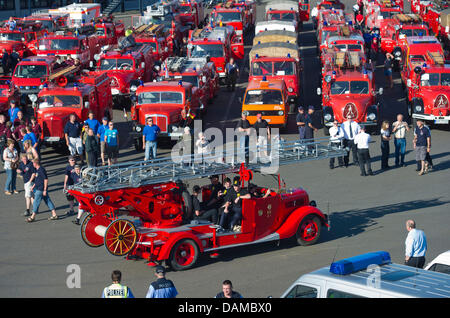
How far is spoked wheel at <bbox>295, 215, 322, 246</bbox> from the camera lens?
15891mm

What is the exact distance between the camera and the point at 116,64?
31.5 meters

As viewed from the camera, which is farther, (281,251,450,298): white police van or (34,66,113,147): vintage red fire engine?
(34,66,113,147): vintage red fire engine

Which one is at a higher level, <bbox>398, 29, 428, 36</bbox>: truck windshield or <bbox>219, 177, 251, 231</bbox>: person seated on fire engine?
<bbox>398, 29, 428, 36</bbox>: truck windshield

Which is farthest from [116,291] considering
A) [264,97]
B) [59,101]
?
[264,97]

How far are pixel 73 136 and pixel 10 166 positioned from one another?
3.10 meters

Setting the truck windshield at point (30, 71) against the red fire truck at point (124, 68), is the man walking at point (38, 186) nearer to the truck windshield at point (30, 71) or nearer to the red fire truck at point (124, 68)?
the red fire truck at point (124, 68)

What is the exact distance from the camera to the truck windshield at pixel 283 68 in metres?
30.0

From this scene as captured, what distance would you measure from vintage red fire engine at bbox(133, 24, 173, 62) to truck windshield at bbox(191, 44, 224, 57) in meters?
1.90

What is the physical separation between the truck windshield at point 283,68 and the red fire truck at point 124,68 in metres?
5.08

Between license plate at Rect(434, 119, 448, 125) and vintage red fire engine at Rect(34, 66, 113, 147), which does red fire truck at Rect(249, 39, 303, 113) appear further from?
vintage red fire engine at Rect(34, 66, 113, 147)

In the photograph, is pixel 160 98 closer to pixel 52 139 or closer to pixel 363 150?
pixel 52 139

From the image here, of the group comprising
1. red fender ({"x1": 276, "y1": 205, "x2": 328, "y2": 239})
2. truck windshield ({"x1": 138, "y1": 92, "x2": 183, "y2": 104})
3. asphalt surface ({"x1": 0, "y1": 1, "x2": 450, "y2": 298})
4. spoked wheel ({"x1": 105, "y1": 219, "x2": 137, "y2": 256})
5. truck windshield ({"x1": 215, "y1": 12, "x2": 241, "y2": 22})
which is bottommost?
asphalt surface ({"x1": 0, "y1": 1, "x2": 450, "y2": 298})

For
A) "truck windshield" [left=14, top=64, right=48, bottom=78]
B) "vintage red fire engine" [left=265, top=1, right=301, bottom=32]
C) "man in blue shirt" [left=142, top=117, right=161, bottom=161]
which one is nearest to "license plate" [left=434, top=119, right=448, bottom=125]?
"man in blue shirt" [left=142, top=117, right=161, bottom=161]
